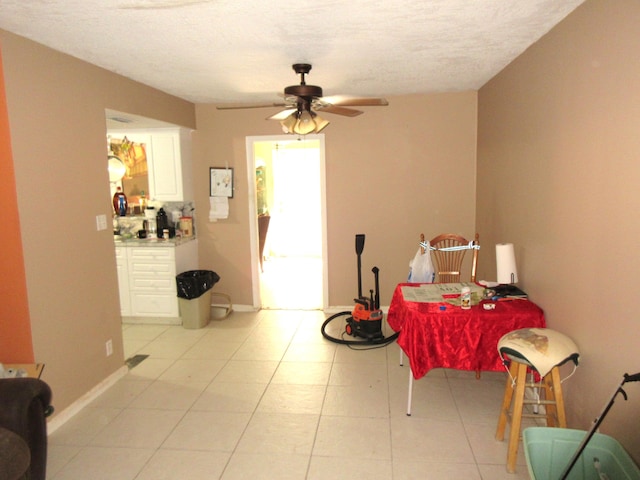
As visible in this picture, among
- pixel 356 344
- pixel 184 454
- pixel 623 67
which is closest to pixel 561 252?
pixel 623 67

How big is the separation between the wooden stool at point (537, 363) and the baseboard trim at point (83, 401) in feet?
9.01

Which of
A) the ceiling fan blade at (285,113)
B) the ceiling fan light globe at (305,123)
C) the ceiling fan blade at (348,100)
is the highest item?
the ceiling fan blade at (348,100)

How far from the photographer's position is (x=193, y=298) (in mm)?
4512

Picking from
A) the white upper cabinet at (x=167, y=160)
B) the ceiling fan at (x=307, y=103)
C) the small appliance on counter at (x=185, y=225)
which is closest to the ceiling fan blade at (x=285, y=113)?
the ceiling fan at (x=307, y=103)

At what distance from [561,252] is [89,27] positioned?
298 cm

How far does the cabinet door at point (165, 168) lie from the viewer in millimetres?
4801

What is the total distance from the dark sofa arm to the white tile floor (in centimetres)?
45

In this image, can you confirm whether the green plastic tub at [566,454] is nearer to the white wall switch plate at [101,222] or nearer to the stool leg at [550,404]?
the stool leg at [550,404]

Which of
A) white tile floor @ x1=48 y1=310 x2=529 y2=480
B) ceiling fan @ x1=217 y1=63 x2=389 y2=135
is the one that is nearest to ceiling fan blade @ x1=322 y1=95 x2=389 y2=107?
ceiling fan @ x1=217 y1=63 x2=389 y2=135

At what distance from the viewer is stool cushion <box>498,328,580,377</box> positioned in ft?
7.16

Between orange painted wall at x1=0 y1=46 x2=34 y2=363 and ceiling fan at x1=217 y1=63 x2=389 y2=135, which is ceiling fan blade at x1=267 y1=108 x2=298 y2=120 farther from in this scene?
orange painted wall at x1=0 y1=46 x2=34 y2=363

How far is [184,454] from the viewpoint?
8.18 feet

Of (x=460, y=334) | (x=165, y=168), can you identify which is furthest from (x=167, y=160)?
(x=460, y=334)

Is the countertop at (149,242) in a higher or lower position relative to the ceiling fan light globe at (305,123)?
lower
